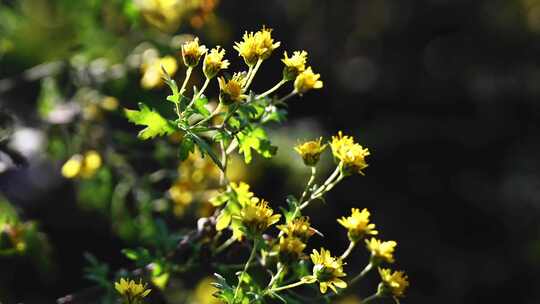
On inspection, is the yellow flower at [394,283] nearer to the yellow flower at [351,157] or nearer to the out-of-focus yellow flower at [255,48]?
the yellow flower at [351,157]

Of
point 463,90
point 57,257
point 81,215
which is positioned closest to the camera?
point 57,257

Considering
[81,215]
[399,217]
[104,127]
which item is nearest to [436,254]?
[399,217]

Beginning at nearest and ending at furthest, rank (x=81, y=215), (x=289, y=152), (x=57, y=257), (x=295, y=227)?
(x=295, y=227)
(x=57, y=257)
(x=81, y=215)
(x=289, y=152)

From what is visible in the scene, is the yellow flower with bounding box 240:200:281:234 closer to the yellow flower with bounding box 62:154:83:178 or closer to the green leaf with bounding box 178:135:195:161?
the green leaf with bounding box 178:135:195:161

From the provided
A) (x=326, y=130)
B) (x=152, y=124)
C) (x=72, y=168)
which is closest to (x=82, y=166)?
(x=72, y=168)

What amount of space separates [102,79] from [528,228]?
2679mm

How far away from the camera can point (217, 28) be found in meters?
2.18

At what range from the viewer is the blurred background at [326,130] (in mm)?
1670

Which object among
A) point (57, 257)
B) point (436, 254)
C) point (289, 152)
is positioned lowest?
point (436, 254)

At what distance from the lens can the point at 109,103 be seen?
1.76 metres

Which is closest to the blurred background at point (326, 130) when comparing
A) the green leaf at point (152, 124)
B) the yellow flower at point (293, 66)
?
the green leaf at point (152, 124)

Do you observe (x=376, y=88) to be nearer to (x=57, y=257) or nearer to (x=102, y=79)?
(x=57, y=257)

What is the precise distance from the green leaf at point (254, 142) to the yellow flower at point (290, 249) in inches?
5.3

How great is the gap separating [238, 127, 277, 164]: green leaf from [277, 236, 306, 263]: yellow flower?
0.44 ft
